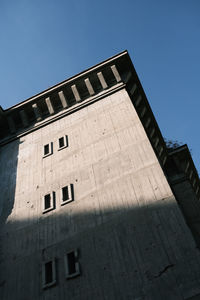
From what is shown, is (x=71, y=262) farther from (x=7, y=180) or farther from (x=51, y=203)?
(x=7, y=180)

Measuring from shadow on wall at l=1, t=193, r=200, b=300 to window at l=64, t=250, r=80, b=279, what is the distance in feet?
0.62

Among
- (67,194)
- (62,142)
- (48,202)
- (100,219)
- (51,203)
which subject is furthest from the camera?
(62,142)

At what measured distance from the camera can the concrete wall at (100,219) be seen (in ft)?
32.8

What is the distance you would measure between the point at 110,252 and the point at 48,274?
2436mm

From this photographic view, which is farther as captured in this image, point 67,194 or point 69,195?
point 67,194

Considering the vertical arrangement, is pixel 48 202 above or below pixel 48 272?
above

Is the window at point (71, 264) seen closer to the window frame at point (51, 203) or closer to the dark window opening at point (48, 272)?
the dark window opening at point (48, 272)

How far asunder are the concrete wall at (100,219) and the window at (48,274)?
18 cm

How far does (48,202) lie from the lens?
Answer: 14.1 metres

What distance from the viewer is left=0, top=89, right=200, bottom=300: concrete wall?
9.98 m

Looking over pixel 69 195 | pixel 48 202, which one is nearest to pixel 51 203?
pixel 48 202

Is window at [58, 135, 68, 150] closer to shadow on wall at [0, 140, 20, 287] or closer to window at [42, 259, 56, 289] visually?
shadow on wall at [0, 140, 20, 287]

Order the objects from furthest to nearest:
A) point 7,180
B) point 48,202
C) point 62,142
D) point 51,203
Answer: point 62,142 → point 7,180 → point 48,202 → point 51,203

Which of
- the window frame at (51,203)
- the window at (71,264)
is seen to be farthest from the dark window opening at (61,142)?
the window at (71,264)
